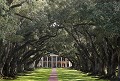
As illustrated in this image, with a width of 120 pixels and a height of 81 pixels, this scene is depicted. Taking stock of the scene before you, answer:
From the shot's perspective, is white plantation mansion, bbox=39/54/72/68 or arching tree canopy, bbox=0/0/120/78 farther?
white plantation mansion, bbox=39/54/72/68

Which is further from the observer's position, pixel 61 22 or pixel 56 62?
pixel 56 62

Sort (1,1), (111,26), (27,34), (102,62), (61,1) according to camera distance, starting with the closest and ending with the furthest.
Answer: (1,1)
(111,26)
(61,1)
(27,34)
(102,62)

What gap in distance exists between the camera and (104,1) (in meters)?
23.8

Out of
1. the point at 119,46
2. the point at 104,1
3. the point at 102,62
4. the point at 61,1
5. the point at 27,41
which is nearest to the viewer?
the point at 104,1

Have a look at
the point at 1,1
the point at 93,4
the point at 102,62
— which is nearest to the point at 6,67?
the point at 102,62

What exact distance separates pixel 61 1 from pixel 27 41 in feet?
49.3

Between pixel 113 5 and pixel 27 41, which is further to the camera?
pixel 27 41

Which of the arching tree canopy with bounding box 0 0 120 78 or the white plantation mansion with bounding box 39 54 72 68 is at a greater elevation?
the white plantation mansion with bounding box 39 54 72 68

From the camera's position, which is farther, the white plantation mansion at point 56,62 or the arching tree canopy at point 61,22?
the white plantation mansion at point 56,62

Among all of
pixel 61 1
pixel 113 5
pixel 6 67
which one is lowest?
pixel 6 67

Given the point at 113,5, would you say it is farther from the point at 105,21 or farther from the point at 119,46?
the point at 119,46

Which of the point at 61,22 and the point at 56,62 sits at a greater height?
the point at 56,62

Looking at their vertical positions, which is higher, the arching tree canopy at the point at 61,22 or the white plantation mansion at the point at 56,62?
the white plantation mansion at the point at 56,62

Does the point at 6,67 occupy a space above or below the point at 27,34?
below
